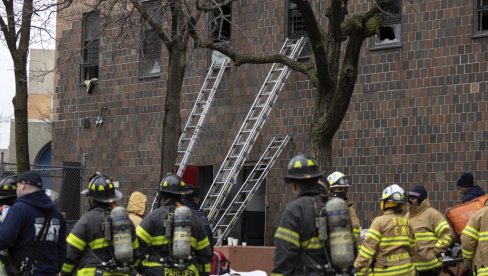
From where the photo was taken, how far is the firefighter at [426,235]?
14.0 m

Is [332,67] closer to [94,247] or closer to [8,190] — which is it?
[8,190]

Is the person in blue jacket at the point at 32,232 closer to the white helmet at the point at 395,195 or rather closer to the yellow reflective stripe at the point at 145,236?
the yellow reflective stripe at the point at 145,236

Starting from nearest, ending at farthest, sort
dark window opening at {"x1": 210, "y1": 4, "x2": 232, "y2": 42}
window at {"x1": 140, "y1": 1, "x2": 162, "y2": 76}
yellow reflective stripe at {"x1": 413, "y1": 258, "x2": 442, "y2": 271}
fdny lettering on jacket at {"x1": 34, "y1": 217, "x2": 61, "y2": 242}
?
fdny lettering on jacket at {"x1": 34, "y1": 217, "x2": 61, "y2": 242} < yellow reflective stripe at {"x1": 413, "y1": 258, "x2": 442, "y2": 271} < dark window opening at {"x1": 210, "y1": 4, "x2": 232, "y2": 42} < window at {"x1": 140, "y1": 1, "x2": 162, "y2": 76}

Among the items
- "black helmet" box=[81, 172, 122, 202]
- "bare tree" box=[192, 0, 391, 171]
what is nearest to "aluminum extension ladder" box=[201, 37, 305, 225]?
"bare tree" box=[192, 0, 391, 171]

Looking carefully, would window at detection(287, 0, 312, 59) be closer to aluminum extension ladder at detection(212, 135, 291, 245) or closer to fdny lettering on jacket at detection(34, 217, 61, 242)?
aluminum extension ladder at detection(212, 135, 291, 245)

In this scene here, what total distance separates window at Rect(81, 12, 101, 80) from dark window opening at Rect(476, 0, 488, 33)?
11613mm

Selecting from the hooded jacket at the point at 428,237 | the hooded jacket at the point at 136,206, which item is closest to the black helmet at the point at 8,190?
the hooded jacket at the point at 136,206

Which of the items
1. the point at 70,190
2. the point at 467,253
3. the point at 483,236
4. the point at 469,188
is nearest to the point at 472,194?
the point at 469,188

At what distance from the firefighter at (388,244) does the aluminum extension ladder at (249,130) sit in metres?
9.71

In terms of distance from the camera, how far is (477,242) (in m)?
12.6

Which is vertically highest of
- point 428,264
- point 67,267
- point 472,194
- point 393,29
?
point 393,29

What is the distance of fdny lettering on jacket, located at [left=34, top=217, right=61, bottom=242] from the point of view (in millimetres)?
10522

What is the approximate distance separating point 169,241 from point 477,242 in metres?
3.77

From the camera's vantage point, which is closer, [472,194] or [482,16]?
[472,194]
